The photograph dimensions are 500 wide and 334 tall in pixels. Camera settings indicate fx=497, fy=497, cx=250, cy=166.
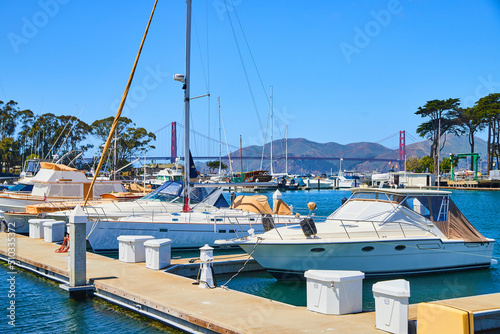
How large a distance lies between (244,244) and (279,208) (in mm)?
8172

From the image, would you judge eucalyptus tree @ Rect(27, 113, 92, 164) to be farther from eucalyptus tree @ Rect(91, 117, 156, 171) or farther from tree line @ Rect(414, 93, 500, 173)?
tree line @ Rect(414, 93, 500, 173)

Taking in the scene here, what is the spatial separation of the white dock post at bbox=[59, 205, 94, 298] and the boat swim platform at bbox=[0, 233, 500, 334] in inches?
12.5

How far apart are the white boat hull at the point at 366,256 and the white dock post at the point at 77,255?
4203 mm

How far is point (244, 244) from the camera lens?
1360cm

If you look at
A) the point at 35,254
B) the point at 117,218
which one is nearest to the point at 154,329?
the point at 35,254

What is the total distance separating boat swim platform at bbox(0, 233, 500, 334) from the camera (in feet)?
25.9

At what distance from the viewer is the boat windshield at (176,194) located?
21.1 m

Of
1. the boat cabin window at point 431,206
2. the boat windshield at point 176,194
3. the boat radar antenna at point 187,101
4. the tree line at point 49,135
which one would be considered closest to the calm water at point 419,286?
the boat cabin window at point 431,206

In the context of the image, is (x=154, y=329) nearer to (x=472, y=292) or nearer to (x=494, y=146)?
(x=472, y=292)

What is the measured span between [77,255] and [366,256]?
25.2ft

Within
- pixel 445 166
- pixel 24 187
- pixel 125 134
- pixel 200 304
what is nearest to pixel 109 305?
pixel 200 304

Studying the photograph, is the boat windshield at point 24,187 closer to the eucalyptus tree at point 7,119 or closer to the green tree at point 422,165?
the eucalyptus tree at point 7,119

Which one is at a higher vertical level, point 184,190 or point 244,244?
point 184,190

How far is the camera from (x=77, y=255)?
444 inches
